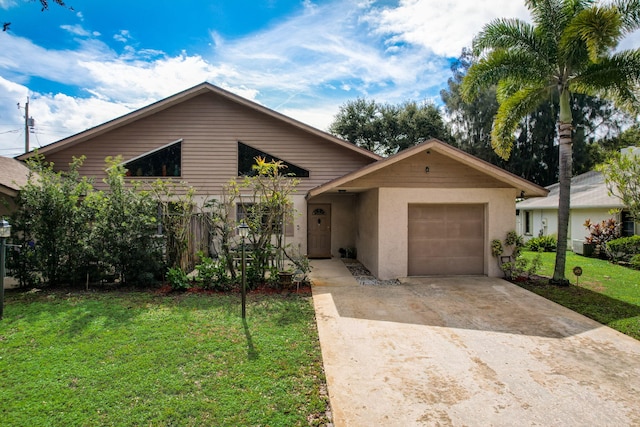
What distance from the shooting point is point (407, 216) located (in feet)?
32.4

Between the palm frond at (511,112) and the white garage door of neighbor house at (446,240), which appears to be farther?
the white garage door of neighbor house at (446,240)

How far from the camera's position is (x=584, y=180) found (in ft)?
67.9

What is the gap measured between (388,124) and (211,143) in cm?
1733

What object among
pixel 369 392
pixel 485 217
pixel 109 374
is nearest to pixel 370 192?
pixel 485 217

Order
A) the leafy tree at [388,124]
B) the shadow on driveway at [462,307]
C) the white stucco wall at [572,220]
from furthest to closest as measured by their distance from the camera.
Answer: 1. the leafy tree at [388,124]
2. the white stucco wall at [572,220]
3. the shadow on driveway at [462,307]

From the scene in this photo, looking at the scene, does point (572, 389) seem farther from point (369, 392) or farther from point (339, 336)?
point (339, 336)

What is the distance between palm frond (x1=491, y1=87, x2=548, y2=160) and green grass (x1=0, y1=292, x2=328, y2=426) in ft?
24.6

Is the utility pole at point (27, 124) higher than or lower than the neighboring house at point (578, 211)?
higher

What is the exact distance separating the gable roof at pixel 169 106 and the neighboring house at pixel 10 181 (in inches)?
20.0

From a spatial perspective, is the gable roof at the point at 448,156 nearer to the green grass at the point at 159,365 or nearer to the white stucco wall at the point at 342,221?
the green grass at the point at 159,365

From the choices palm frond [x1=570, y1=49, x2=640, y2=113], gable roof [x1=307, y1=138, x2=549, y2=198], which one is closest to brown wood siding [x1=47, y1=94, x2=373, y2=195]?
gable roof [x1=307, y1=138, x2=549, y2=198]

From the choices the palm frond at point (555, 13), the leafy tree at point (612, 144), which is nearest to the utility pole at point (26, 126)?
the palm frond at point (555, 13)

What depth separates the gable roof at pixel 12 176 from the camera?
862 cm

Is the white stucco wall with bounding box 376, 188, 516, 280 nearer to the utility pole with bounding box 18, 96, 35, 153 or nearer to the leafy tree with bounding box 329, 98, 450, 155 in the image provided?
the leafy tree with bounding box 329, 98, 450, 155
